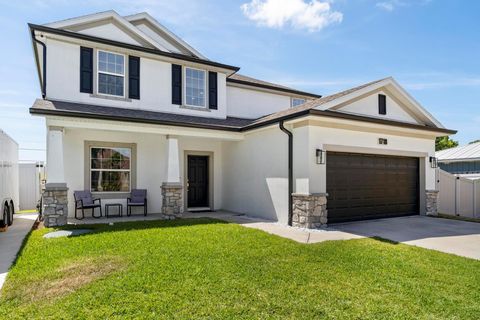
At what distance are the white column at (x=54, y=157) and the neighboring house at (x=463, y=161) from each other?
21.4 meters

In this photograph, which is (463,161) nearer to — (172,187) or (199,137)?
(199,137)

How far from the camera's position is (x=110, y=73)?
11234mm

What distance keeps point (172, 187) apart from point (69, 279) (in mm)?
5979

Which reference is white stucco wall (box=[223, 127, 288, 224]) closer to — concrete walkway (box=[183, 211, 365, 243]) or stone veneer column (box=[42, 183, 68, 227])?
concrete walkway (box=[183, 211, 365, 243])

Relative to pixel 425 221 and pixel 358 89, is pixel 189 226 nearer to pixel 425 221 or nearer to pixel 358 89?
pixel 358 89

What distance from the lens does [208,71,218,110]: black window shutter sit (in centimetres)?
1309

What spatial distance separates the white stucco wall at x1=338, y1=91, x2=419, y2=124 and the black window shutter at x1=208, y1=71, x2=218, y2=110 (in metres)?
5.53

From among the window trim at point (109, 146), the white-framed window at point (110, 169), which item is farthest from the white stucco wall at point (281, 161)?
the white-framed window at point (110, 169)

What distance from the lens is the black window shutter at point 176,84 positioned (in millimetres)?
12391

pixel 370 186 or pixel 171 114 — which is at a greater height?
pixel 171 114

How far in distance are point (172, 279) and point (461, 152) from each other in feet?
74.7

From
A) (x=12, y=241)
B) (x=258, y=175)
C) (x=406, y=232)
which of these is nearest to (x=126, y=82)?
(x=258, y=175)

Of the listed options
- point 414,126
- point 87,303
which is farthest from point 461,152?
point 87,303

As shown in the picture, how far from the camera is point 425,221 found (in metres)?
10.4
